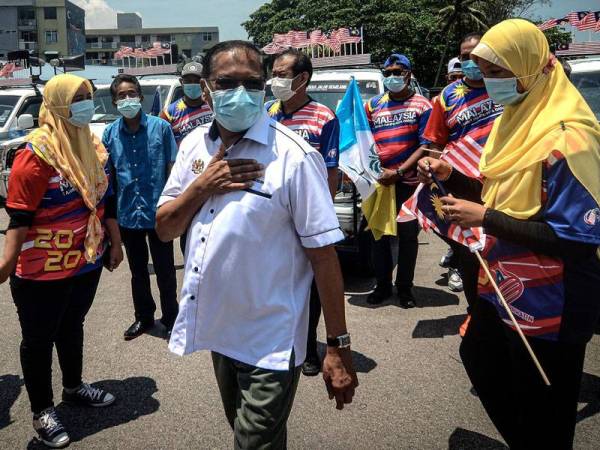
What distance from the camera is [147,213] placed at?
14.2 feet

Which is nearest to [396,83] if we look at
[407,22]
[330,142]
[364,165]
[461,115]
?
[364,165]

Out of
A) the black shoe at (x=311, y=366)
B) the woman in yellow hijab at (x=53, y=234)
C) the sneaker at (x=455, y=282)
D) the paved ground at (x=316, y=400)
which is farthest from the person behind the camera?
the sneaker at (x=455, y=282)

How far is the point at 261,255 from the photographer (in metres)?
1.96

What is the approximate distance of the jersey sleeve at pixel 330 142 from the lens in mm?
3758

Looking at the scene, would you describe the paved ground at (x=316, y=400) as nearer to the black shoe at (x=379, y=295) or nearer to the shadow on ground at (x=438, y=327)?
the shadow on ground at (x=438, y=327)

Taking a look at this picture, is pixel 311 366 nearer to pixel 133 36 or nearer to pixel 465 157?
pixel 465 157

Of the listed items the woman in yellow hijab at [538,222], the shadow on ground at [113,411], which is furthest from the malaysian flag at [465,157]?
the shadow on ground at [113,411]

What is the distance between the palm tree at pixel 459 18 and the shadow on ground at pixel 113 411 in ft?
105

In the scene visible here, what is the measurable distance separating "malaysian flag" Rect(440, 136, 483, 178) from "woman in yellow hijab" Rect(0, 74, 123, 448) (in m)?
1.97

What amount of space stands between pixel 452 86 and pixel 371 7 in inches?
1192

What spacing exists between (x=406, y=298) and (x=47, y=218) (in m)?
3.25

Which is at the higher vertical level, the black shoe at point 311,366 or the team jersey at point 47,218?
the team jersey at point 47,218

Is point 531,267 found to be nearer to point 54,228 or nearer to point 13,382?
point 54,228

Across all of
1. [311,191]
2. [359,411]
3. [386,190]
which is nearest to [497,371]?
[359,411]
